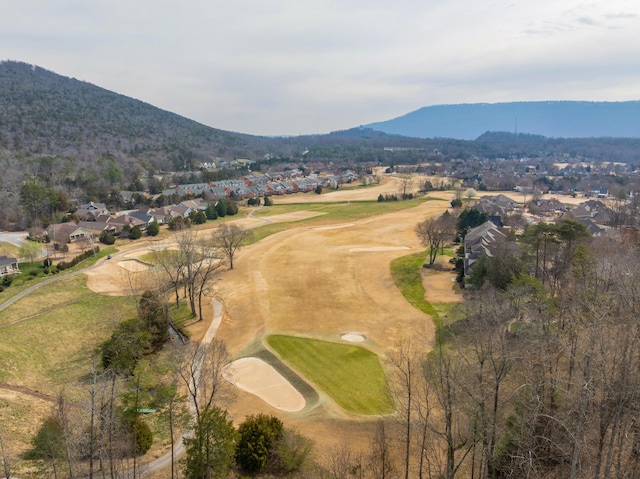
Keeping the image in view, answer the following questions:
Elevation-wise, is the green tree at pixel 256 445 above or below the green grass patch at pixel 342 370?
above

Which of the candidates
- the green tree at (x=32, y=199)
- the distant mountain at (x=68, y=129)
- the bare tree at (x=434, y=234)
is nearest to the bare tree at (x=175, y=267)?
the bare tree at (x=434, y=234)

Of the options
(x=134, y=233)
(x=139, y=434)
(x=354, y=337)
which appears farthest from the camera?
(x=134, y=233)

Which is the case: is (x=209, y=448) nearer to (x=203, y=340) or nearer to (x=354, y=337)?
(x=203, y=340)

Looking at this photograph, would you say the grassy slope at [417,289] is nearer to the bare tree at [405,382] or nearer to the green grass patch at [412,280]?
the green grass patch at [412,280]

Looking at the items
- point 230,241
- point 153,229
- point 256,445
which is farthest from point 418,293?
point 153,229

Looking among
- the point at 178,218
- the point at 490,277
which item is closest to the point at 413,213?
the point at 178,218

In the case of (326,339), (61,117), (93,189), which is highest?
(61,117)

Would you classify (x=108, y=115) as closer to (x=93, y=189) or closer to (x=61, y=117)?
(x=61, y=117)
